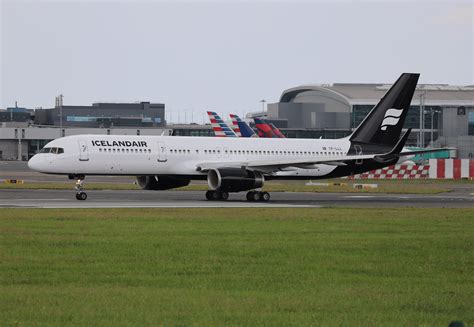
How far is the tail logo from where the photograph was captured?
53219 mm

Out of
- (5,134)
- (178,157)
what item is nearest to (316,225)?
(178,157)

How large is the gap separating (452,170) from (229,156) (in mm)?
39312

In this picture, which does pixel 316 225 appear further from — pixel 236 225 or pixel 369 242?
pixel 369 242

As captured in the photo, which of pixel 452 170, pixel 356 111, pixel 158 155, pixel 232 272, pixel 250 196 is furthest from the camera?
pixel 356 111

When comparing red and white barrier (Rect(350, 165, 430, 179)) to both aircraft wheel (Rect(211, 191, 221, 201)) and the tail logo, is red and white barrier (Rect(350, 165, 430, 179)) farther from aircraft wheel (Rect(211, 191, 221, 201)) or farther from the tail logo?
aircraft wheel (Rect(211, 191, 221, 201))

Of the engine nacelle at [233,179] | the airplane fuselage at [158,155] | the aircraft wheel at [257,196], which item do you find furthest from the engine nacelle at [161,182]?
the aircraft wheel at [257,196]

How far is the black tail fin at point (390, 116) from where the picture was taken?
174 feet

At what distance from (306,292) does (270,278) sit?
1622 mm

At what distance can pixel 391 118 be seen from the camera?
53.3 meters

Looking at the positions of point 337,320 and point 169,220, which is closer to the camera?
point 337,320

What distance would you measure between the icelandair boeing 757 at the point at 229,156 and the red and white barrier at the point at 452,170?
30943 millimetres

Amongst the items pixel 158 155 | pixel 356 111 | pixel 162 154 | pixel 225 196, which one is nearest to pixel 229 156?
Answer: pixel 225 196

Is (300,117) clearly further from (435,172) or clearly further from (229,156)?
(229,156)

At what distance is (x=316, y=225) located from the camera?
2961 centimetres
